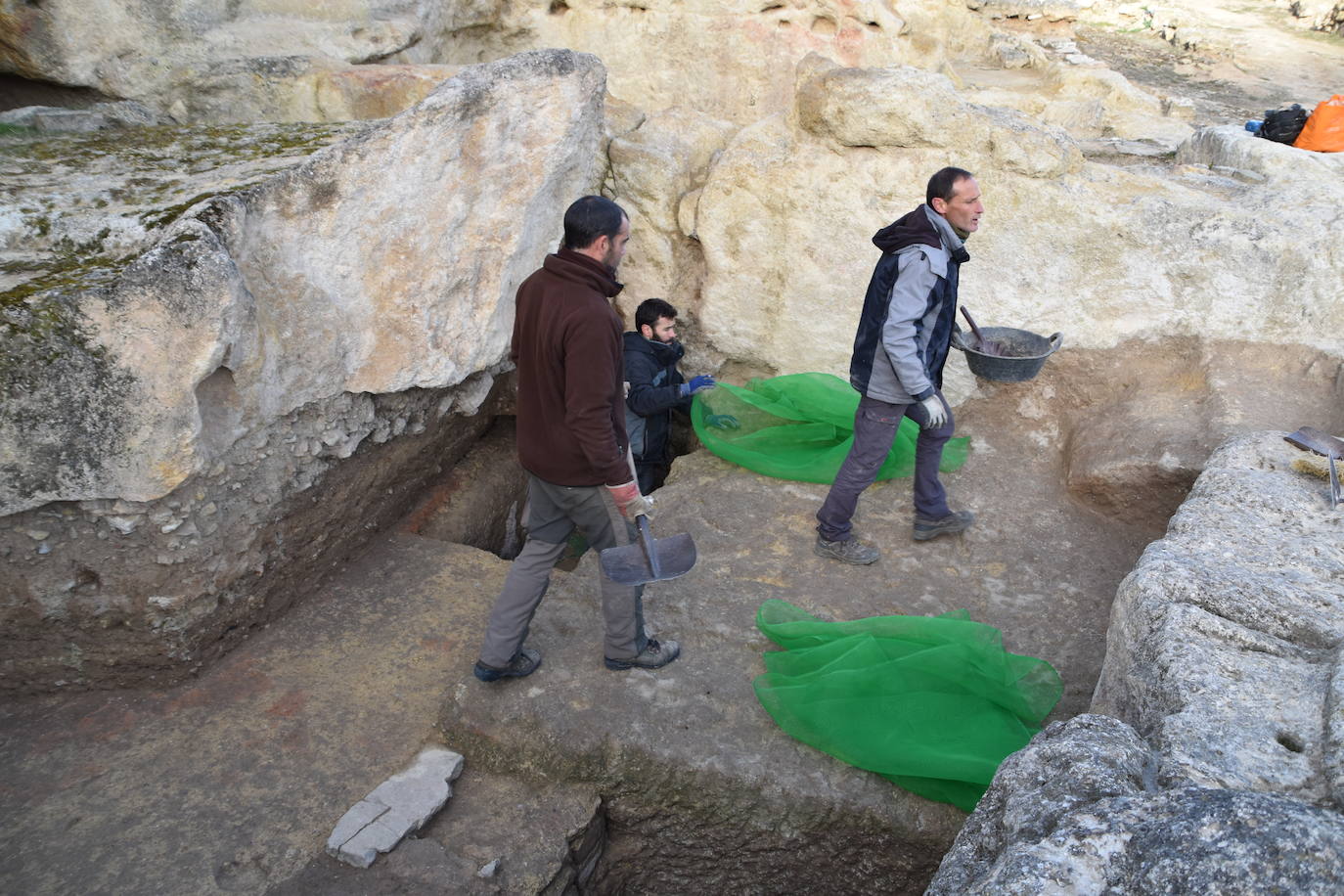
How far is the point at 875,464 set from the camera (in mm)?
3748

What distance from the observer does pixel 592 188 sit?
16.7 ft

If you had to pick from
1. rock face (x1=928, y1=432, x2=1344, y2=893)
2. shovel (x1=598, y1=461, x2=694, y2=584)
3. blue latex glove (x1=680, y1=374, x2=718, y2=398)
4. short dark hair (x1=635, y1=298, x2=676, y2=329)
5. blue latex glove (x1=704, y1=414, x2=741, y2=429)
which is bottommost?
blue latex glove (x1=704, y1=414, x2=741, y2=429)

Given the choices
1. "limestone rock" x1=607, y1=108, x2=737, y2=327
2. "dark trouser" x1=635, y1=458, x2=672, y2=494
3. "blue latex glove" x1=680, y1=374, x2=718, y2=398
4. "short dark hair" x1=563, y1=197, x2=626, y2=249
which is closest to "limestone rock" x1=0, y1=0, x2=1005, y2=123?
"limestone rock" x1=607, y1=108, x2=737, y2=327

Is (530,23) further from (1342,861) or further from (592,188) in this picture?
(1342,861)

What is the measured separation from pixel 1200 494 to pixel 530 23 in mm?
6688

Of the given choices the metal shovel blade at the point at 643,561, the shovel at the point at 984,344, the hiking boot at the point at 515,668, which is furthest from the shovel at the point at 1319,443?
the hiking boot at the point at 515,668

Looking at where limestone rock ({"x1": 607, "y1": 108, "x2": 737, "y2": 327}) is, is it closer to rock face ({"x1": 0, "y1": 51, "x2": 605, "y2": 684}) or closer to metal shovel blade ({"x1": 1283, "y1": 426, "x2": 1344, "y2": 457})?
rock face ({"x1": 0, "y1": 51, "x2": 605, "y2": 684})

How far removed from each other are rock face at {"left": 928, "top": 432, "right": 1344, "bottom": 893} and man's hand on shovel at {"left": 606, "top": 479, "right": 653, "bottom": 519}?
4.35ft

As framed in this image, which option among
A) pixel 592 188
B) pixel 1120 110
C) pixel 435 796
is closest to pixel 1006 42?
pixel 1120 110

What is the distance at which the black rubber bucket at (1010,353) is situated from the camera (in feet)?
13.0

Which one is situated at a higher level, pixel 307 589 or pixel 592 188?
pixel 592 188

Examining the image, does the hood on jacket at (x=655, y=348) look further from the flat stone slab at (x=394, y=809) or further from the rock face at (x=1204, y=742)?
the rock face at (x=1204, y=742)

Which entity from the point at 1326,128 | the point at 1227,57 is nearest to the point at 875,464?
the point at 1326,128

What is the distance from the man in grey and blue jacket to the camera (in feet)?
11.1
